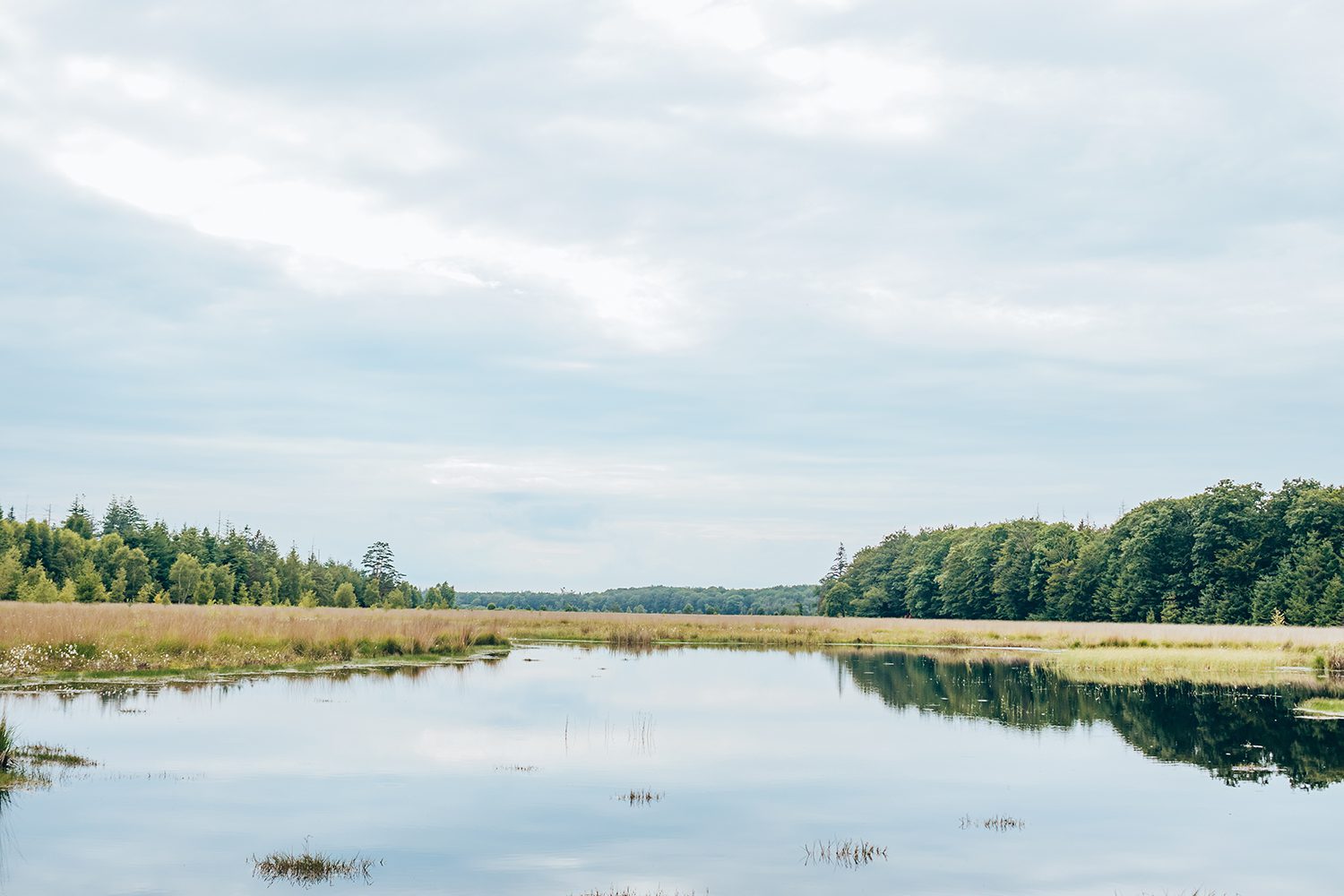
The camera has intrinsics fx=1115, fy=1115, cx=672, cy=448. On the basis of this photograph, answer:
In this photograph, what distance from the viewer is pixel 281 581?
13362cm

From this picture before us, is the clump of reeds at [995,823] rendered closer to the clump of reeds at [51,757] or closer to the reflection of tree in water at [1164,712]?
the reflection of tree in water at [1164,712]

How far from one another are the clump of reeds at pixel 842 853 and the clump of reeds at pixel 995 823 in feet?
6.29

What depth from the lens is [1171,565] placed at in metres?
98.2

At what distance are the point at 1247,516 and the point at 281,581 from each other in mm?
103559

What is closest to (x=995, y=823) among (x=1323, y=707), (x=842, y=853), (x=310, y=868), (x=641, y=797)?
(x=842, y=853)

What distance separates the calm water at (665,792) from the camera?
12430 mm

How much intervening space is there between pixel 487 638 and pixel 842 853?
39.9 meters

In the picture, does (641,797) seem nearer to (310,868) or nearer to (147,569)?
(310,868)

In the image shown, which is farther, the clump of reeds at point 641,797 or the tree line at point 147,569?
the tree line at point 147,569

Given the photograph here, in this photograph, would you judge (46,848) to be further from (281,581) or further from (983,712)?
(281,581)

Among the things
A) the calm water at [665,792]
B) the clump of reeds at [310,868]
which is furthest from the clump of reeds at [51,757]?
the clump of reeds at [310,868]

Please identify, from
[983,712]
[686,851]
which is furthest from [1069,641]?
[686,851]

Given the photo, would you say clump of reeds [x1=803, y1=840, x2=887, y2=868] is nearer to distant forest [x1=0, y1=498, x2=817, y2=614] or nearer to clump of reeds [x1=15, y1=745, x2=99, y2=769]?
clump of reeds [x1=15, y1=745, x2=99, y2=769]

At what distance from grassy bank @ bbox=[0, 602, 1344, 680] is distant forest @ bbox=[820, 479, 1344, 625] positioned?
1452cm
